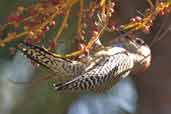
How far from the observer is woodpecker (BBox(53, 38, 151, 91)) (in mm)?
1826

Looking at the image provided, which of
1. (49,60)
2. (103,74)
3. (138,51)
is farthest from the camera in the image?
(138,51)

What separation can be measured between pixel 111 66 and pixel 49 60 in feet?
0.78

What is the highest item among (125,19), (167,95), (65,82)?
(125,19)

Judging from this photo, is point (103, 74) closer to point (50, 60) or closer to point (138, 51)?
point (50, 60)

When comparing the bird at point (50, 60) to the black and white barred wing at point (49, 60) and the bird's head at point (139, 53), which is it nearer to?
the black and white barred wing at point (49, 60)

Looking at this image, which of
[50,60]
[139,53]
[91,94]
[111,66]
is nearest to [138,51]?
[139,53]

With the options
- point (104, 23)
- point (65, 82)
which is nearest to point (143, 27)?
point (104, 23)

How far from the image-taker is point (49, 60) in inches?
73.5

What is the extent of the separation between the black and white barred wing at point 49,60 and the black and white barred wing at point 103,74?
0.04 metres

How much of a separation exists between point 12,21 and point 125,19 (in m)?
1.19

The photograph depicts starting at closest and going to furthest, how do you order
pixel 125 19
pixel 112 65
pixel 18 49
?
pixel 18 49 → pixel 112 65 → pixel 125 19

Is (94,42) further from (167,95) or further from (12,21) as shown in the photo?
(167,95)

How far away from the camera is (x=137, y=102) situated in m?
3.18

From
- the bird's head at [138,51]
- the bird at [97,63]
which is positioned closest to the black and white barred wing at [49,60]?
the bird at [97,63]
